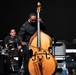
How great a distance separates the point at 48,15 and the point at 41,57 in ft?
14.4

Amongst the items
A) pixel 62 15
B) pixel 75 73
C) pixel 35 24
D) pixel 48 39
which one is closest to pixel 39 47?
pixel 48 39

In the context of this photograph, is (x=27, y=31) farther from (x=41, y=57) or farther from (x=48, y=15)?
(x=48, y=15)

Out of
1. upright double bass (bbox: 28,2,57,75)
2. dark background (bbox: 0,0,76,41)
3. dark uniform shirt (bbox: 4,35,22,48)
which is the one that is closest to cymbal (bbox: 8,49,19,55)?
dark uniform shirt (bbox: 4,35,22,48)

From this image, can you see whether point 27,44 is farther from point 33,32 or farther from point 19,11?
point 19,11

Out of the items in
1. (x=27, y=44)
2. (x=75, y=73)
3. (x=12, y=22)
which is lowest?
(x=75, y=73)

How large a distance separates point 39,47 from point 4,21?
4.55 metres

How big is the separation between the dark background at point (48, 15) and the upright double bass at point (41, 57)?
4.13 metres

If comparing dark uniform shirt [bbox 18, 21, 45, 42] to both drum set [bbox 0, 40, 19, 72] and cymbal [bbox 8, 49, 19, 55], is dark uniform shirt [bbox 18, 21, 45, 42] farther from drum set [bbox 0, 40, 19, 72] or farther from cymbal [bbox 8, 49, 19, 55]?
cymbal [bbox 8, 49, 19, 55]

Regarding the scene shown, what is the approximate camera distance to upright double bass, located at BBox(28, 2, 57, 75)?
666 centimetres

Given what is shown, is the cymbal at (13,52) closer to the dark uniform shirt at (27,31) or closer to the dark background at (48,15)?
the dark uniform shirt at (27,31)

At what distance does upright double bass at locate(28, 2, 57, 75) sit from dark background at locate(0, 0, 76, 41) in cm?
413

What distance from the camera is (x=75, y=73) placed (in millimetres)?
9062

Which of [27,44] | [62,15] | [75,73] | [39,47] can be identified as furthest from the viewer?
[62,15]

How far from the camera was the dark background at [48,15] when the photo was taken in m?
10.9
